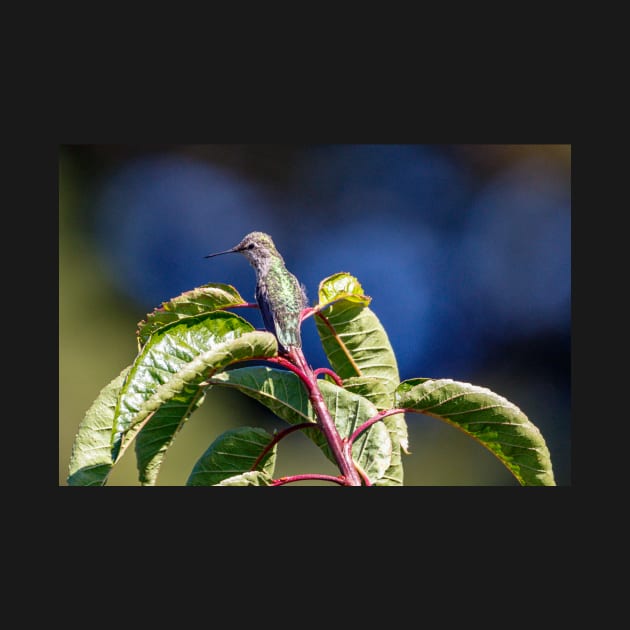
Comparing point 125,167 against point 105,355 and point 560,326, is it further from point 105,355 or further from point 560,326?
point 560,326

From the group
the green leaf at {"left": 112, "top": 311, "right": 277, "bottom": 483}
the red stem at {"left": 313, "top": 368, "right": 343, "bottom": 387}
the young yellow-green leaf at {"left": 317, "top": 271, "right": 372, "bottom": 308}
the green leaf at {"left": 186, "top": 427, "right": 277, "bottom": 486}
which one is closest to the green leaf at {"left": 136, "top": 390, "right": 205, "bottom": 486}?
the green leaf at {"left": 112, "top": 311, "right": 277, "bottom": 483}

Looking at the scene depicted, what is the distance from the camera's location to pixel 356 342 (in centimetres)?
168

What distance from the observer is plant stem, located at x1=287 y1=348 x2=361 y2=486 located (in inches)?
48.6

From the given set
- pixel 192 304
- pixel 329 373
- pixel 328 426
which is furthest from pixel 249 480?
pixel 192 304

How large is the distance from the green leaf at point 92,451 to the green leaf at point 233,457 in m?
0.24

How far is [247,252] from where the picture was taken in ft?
5.85

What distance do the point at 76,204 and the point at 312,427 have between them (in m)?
2.75

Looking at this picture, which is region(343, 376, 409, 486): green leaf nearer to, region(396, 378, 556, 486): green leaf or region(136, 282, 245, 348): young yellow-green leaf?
region(396, 378, 556, 486): green leaf

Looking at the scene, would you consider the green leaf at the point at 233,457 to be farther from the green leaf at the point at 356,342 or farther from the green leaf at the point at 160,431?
the green leaf at the point at 356,342

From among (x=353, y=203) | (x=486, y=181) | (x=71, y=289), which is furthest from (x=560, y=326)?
(x=71, y=289)

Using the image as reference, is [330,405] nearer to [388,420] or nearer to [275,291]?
[388,420]

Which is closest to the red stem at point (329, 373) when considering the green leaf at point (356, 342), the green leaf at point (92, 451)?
the green leaf at point (356, 342)

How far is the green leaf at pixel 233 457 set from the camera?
1449mm

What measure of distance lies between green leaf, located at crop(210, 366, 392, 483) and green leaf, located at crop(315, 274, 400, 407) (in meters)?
0.23
